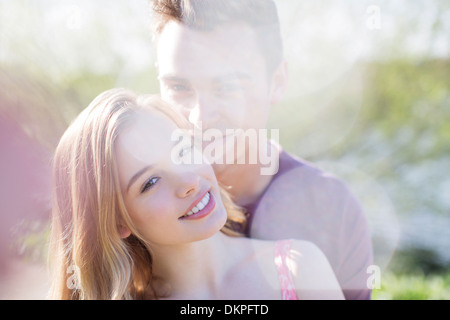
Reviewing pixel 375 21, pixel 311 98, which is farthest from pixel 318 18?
pixel 311 98

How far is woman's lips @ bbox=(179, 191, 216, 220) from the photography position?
3.51 ft

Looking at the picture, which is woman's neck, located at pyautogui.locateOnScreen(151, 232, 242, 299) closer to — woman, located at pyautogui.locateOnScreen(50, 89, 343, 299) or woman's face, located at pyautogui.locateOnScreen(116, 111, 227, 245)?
woman, located at pyautogui.locateOnScreen(50, 89, 343, 299)

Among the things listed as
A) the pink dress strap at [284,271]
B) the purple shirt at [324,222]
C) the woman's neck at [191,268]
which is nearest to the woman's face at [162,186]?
the woman's neck at [191,268]

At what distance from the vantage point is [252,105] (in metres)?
1.33

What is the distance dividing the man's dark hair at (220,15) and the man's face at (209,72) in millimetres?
18

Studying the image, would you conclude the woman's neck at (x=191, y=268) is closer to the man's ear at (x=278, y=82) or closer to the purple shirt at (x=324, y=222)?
the purple shirt at (x=324, y=222)

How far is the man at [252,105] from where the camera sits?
1215 millimetres

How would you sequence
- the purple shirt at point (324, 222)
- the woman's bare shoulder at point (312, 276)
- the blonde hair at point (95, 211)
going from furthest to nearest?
the purple shirt at point (324, 222) < the woman's bare shoulder at point (312, 276) < the blonde hair at point (95, 211)

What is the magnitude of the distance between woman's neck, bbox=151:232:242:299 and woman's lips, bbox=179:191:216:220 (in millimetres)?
141

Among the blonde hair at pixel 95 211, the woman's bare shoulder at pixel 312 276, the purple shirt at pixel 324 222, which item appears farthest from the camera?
the purple shirt at pixel 324 222

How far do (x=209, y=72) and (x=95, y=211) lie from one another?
47cm

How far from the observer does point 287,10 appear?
1692mm

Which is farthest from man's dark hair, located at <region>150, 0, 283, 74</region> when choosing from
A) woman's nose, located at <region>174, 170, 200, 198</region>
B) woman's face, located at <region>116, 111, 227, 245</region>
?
woman's nose, located at <region>174, 170, 200, 198</region>

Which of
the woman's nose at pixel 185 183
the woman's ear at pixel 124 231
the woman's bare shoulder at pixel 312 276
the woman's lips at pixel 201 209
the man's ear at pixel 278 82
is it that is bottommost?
the woman's bare shoulder at pixel 312 276
